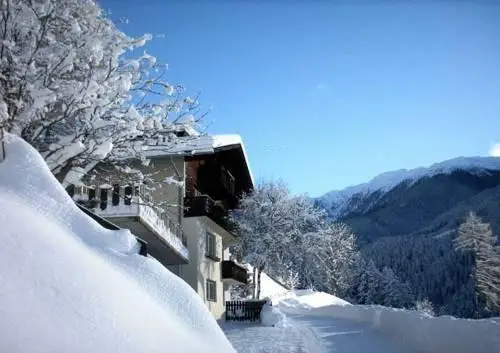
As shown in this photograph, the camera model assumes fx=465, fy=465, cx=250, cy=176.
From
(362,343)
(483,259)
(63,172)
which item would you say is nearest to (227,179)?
(362,343)

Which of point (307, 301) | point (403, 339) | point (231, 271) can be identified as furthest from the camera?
point (307, 301)

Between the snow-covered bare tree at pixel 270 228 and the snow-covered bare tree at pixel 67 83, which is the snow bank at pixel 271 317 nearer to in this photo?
the snow-covered bare tree at pixel 270 228

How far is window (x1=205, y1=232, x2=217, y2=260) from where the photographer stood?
26.6m

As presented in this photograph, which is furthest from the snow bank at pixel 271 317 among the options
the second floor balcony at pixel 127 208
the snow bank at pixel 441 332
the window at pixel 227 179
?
the second floor balcony at pixel 127 208

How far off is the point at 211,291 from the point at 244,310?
12.5 feet

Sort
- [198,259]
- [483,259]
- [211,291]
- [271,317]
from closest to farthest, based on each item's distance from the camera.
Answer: [198,259] → [271,317] → [211,291] → [483,259]

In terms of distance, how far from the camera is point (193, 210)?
24.7m

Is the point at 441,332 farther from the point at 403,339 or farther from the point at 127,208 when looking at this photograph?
the point at 127,208

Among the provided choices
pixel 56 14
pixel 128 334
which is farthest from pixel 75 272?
pixel 56 14

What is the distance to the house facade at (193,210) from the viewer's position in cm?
1516

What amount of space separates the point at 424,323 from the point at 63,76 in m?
10.7

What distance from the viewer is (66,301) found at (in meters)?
3.43

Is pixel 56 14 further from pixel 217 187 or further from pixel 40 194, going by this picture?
pixel 217 187

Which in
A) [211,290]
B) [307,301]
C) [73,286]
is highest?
[73,286]
